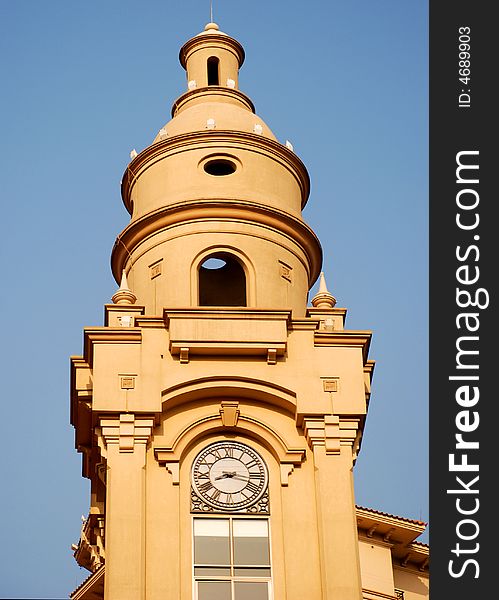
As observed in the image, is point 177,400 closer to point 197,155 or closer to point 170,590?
point 170,590

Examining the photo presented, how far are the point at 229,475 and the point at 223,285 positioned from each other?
7.04 metres

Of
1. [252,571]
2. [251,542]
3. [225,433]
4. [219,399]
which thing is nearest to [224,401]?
[219,399]

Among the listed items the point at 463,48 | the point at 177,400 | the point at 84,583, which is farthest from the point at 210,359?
the point at 463,48

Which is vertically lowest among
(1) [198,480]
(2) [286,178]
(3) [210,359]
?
(1) [198,480]

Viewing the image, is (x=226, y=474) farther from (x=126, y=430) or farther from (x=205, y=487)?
(x=126, y=430)

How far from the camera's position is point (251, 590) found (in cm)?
3017

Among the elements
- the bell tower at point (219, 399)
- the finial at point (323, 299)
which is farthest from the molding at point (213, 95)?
the finial at point (323, 299)

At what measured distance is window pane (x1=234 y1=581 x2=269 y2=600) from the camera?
30.1 m

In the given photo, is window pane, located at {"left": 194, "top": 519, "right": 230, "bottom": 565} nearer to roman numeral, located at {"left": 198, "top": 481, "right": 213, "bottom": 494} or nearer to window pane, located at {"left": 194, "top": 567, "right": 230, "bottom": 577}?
A: window pane, located at {"left": 194, "top": 567, "right": 230, "bottom": 577}

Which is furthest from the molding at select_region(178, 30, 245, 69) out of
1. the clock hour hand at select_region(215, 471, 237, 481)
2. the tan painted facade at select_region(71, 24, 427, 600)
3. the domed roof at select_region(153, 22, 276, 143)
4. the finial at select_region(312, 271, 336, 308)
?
the clock hour hand at select_region(215, 471, 237, 481)

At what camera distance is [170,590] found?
29609mm

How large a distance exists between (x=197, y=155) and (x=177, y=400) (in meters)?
7.03

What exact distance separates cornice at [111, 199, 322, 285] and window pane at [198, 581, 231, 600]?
8.82 m

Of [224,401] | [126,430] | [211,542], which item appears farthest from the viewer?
[224,401]
